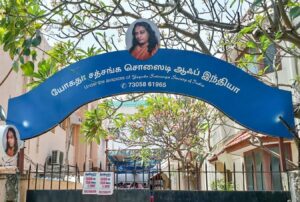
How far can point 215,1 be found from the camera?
7.68m

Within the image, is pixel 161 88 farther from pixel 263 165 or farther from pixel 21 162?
pixel 263 165

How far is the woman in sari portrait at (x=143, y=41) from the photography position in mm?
5273

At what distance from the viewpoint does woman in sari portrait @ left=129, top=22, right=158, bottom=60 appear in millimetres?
5273

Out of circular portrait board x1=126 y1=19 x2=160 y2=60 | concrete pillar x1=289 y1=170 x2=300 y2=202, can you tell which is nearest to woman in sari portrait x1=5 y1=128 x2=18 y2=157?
circular portrait board x1=126 y1=19 x2=160 y2=60

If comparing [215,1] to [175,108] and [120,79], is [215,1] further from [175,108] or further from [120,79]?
[175,108]

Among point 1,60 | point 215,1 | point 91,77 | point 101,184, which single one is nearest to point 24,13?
point 91,77

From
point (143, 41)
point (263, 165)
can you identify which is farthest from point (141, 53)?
point (263, 165)

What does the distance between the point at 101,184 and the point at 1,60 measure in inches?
368

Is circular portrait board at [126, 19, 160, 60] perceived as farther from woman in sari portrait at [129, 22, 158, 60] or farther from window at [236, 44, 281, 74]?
window at [236, 44, 281, 74]

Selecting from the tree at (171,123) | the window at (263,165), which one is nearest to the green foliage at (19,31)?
the tree at (171,123)

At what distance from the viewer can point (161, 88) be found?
5.86 m

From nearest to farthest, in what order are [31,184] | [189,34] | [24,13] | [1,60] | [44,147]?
[24,13] < [31,184] < [189,34] < [1,60] < [44,147]

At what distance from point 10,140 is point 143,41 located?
2410 millimetres

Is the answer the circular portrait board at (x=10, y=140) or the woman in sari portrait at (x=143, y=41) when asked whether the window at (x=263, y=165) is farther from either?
the circular portrait board at (x=10, y=140)
